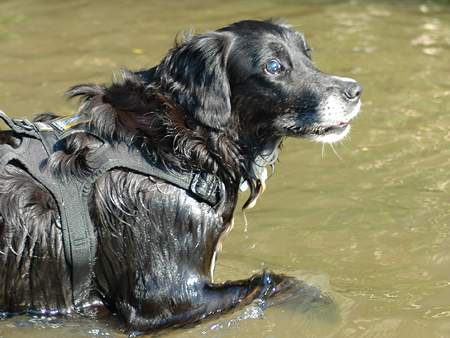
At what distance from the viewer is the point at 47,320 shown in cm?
453

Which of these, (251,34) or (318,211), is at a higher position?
(251,34)

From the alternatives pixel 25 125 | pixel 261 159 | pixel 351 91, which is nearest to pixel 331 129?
pixel 351 91

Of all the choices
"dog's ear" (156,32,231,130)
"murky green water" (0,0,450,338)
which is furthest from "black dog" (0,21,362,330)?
"murky green water" (0,0,450,338)

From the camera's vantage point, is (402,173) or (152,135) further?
(402,173)

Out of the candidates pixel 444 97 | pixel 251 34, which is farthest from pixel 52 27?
pixel 251 34

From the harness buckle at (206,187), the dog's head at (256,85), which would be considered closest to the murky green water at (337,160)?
the harness buckle at (206,187)

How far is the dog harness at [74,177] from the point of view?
4.17 metres

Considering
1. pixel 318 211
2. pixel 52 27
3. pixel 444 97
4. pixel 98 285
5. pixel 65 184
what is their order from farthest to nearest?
pixel 52 27
pixel 444 97
pixel 318 211
pixel 98 285
pixel 65 184

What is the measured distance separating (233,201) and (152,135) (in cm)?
57

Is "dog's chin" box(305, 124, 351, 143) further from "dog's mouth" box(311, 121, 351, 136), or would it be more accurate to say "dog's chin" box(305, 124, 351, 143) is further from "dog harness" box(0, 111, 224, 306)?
"dog harness" box(0, 111, 224, 306)

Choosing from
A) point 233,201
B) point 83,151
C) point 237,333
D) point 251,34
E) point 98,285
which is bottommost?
point 237,333

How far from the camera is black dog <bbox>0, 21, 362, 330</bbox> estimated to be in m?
4.22

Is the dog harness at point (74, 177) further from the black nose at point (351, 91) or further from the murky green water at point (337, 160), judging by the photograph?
the black nose at point (351, 91)

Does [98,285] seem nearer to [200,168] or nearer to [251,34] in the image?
[200,168]
